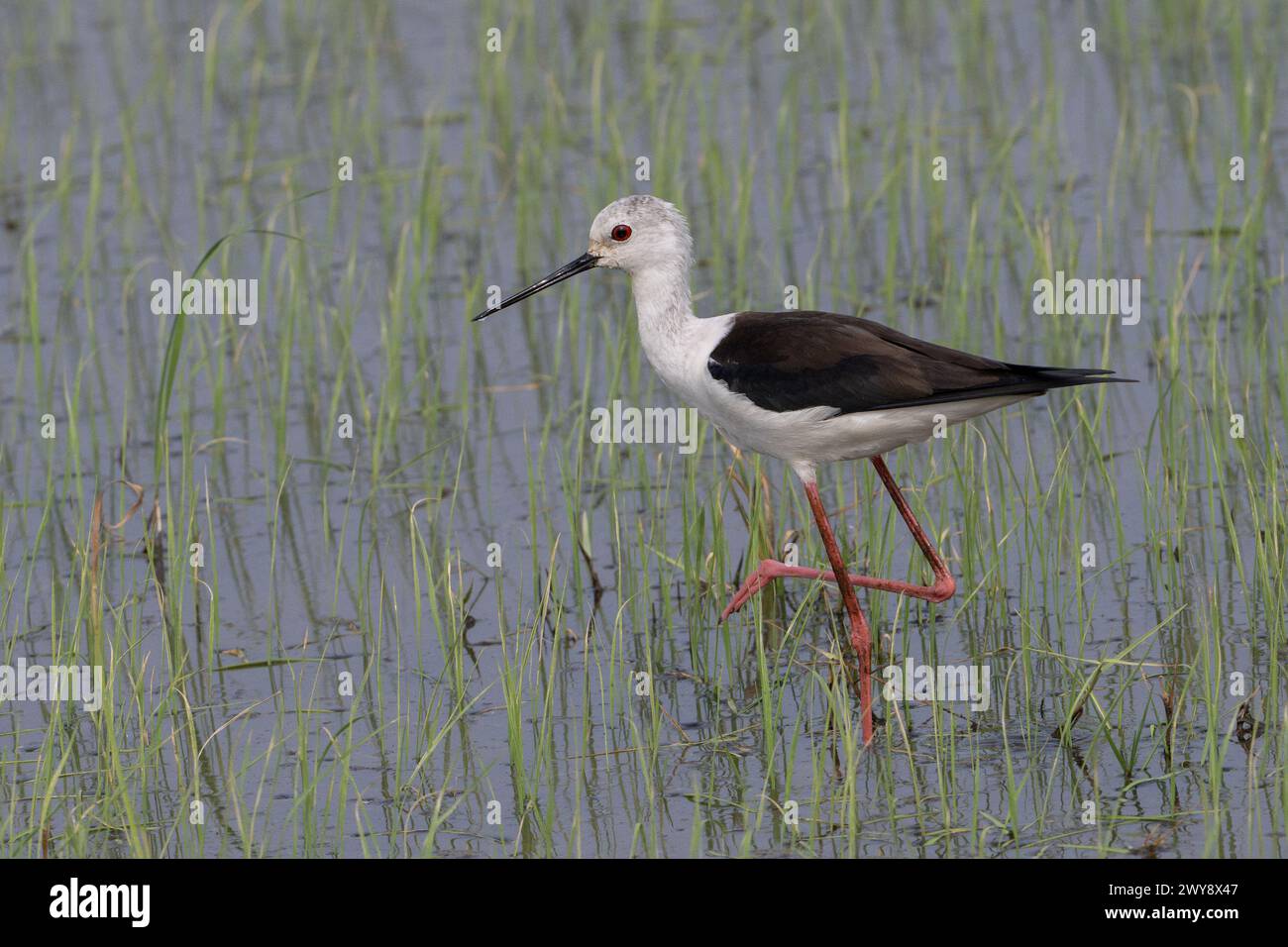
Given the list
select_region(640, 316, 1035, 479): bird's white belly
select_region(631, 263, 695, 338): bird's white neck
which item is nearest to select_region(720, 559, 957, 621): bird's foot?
select_region(640, 316, 1035, 479): bird's white belly

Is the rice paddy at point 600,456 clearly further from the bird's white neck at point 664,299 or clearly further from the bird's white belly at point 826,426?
the bird's white neck at point 664,299

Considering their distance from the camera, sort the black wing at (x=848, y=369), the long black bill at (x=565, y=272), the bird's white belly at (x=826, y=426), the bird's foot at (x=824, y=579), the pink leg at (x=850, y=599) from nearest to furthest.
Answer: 1. the black wing at (x=848, y=369)
2. the bird's white belly at (x=826, y=426)
3. the pink leg at (x=850, y=599)
4. the bird's foot at (x=824, y=579)
5. the long black bill at (x=565, y=272)

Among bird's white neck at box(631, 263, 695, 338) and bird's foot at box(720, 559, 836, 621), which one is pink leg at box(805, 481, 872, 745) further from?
bird's white neck at box(631, 263, 695, 338)

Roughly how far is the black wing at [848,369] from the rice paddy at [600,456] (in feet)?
1.44

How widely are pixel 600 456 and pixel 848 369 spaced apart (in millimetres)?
1681

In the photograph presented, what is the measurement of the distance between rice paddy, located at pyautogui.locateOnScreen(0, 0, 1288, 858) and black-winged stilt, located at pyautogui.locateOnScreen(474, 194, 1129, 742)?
21 cm

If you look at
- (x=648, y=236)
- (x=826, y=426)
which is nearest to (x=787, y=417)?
(x=826, y=426)

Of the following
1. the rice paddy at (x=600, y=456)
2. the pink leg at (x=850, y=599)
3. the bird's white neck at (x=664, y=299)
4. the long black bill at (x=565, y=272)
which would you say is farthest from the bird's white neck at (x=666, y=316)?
the pink leg at (x=850, y=599)

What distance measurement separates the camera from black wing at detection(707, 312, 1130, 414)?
5.90 m

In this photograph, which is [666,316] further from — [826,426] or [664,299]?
[826,426]

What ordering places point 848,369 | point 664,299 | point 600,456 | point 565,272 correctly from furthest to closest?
point 600,456
point 565,272
point 664,299
point 848,369

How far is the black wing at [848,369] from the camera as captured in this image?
590 cm

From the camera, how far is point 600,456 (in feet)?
24.7
